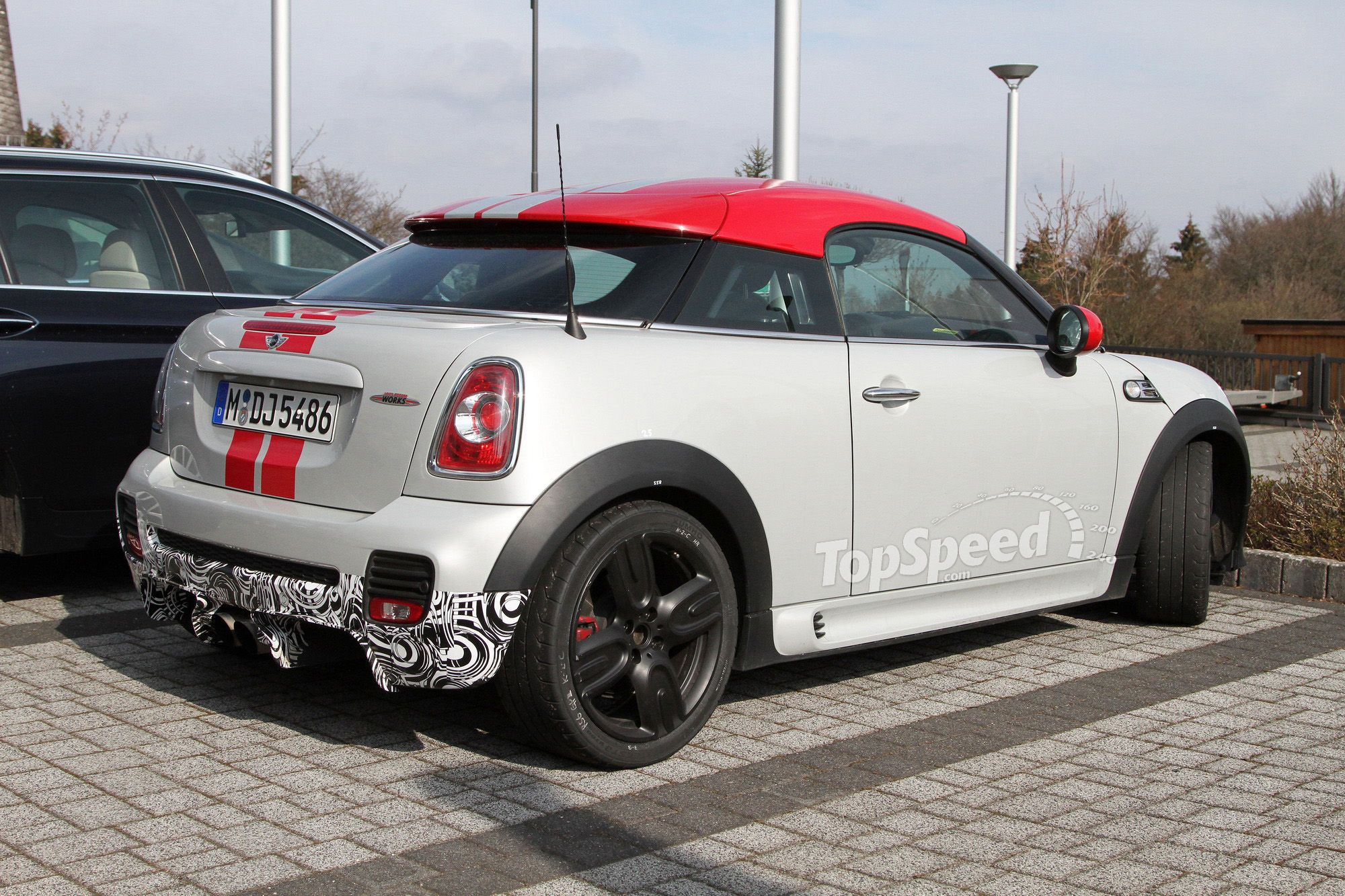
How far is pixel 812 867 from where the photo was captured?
10.3 feet

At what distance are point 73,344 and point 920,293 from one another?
320 cm

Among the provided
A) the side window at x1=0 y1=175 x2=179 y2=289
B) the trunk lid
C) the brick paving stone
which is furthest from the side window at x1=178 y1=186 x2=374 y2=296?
the trunk lid

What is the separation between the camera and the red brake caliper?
374 centimetres

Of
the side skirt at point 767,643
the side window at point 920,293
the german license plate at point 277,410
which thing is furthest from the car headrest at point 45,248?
the side skirt at point 767,643

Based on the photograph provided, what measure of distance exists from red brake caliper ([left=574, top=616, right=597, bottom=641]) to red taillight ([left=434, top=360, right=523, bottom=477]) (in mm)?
527

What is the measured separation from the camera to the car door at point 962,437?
436cm

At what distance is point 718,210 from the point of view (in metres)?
4.25

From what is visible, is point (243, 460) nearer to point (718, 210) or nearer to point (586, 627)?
point (586, 627)

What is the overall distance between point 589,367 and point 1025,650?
2576mm

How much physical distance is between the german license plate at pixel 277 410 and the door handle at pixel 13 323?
5.33 ft

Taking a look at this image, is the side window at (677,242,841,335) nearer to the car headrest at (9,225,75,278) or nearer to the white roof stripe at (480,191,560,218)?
the white roof stripe at (480,191,560,218)

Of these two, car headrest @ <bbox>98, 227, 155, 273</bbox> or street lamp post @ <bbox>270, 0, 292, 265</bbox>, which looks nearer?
car headrest @ <bbox>98, 227, 155, 273</bbox>

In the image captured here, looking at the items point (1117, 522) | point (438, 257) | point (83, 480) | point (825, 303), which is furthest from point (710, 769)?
point (83, 480)

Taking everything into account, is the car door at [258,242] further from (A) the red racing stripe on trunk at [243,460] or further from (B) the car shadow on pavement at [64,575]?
(A) the red racing stripe on trunk at [243,460]
